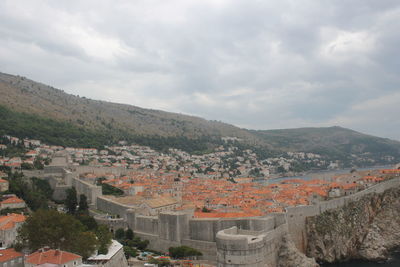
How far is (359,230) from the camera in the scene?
31688 mm

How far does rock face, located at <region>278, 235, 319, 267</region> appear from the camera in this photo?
22.6 meters

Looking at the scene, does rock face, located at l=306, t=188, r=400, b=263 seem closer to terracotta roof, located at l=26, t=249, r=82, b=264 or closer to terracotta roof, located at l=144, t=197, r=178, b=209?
terracotta roof, located at l=144, t=197, r=178, b=209

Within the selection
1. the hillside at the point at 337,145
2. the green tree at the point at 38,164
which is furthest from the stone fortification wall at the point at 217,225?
the hillside at the point at 337,145

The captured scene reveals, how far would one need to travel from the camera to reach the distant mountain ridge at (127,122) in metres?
92.2

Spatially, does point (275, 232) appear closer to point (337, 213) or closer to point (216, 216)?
point (216, 216)

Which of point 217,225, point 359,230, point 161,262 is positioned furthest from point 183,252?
point 359,230

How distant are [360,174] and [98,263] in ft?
131

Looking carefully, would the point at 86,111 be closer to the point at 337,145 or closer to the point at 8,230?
the point at 8,230

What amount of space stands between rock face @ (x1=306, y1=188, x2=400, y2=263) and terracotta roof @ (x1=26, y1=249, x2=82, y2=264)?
1818 centimetres

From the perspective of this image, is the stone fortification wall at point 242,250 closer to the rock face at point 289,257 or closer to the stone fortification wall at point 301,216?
the rock face at point 289,257

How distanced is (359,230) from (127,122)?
→ 102 metres

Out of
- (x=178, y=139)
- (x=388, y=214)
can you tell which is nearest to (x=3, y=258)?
(x=388, y=214)

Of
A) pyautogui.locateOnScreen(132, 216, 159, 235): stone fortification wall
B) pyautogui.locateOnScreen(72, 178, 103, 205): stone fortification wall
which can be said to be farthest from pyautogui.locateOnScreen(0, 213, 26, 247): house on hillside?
pyautogui.locateOnScreen(72, 178, 103, 205): stone fortification wall

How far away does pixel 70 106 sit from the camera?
115m
